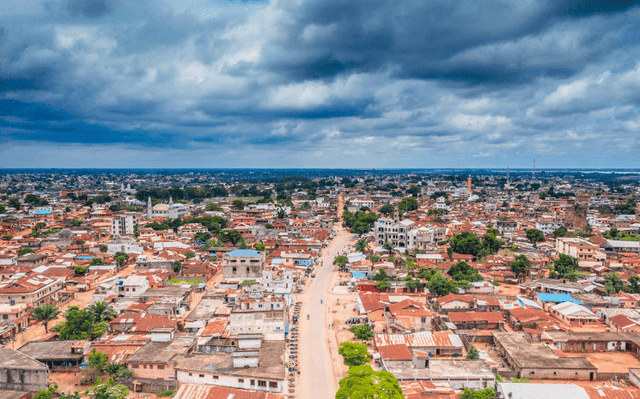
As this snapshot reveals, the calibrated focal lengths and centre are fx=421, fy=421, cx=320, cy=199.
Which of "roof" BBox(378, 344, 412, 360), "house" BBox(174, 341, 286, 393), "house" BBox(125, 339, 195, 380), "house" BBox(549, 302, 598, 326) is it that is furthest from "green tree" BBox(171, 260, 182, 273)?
"house" BBox(549, 302, 598, 326)

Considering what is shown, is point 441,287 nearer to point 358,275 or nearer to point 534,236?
point 358,275

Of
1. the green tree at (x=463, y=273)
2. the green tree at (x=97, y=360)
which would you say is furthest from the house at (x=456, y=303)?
the green tree at (x=97, y=360)

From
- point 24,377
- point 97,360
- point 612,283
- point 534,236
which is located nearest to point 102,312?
point 97,360

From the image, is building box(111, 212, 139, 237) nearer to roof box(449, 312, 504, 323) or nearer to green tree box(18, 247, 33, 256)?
green tree box(18, 247, 33, 256)

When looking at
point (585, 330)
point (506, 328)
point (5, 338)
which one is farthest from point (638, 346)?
point (5, 338)

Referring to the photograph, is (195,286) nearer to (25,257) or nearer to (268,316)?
(268,316)

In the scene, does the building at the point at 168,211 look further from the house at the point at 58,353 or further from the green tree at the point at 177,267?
the house at the point at 58,353
